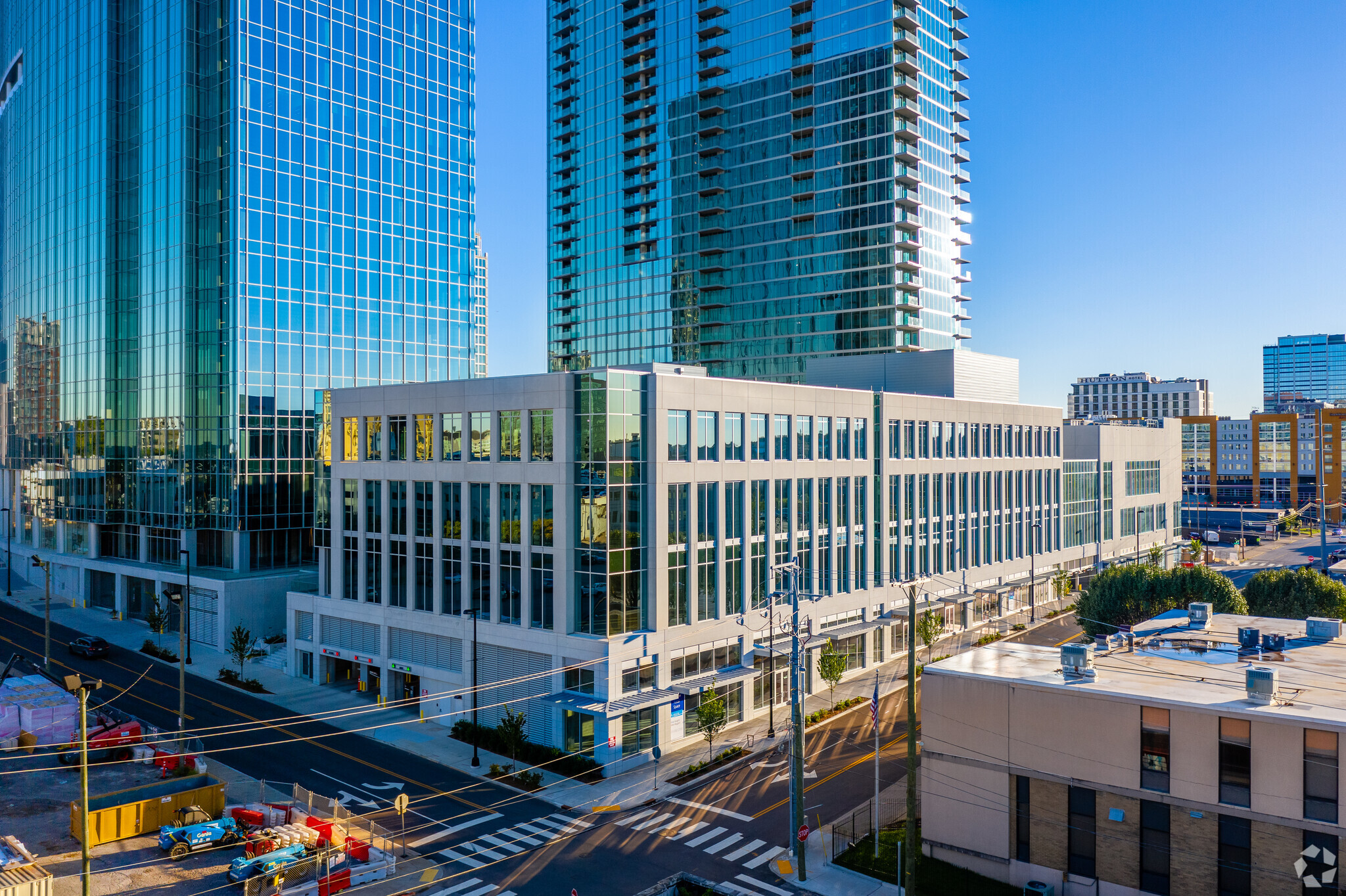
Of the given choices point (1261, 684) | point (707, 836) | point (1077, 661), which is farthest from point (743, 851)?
point (1261, 684)

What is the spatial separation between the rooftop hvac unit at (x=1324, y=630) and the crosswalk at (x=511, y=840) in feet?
111

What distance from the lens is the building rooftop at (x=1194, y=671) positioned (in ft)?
98.6

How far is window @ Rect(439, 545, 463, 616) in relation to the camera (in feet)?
173

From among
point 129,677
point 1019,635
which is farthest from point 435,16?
point 1019,635

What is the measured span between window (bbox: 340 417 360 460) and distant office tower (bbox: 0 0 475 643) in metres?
10.2

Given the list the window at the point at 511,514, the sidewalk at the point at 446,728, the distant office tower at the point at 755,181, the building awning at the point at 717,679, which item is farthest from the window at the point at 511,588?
the distant office tower at the point at 755,181

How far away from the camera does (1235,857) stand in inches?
1149

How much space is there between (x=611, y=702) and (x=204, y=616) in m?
46.6

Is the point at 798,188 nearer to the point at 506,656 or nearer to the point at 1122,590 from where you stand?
the point at 1122,590

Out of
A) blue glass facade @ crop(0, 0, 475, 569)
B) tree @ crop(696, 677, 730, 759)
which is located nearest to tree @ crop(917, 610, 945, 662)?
tree @ crop(696, 677, 730, 759)

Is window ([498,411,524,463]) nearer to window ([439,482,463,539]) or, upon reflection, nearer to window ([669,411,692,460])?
window ([439,482,463,539])

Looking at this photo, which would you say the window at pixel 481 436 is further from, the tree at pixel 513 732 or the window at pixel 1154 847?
the window at pixel 1154 847

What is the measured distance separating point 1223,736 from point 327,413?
6139 centimetres

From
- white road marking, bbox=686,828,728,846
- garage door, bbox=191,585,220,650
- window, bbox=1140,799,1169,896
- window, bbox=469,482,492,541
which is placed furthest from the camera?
garage door, bbox=191,585,220,650
